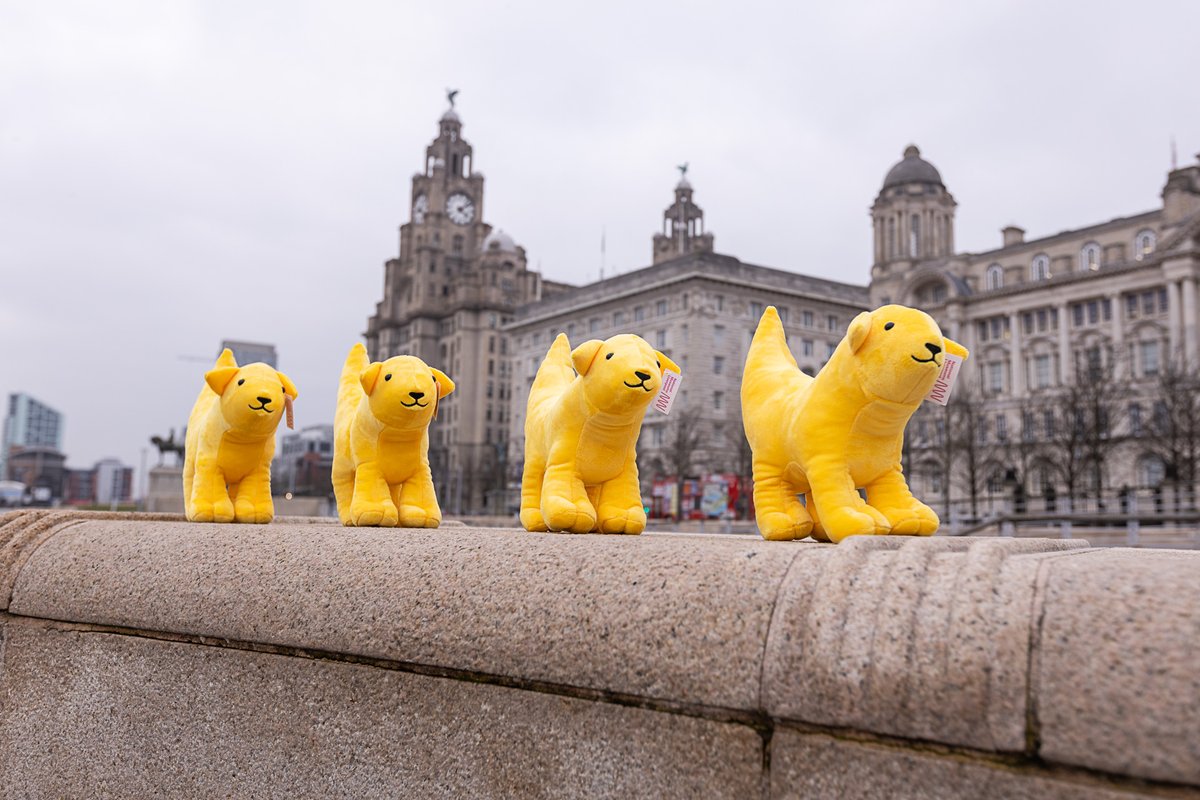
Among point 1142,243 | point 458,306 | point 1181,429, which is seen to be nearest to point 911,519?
point 1181,429

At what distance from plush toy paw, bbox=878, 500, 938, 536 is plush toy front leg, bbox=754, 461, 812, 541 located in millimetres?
360

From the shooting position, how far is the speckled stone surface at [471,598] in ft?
8.60

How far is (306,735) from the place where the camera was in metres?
3.40

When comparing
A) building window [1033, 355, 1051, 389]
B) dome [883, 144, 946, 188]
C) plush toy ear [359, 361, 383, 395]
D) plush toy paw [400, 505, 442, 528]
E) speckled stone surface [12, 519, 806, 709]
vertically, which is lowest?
speckled stone surface [12, 519, 806, 709]

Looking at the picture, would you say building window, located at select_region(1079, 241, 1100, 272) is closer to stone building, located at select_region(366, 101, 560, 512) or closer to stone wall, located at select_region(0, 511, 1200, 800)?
stone building, located at select_region(366, 101, 560, 512)

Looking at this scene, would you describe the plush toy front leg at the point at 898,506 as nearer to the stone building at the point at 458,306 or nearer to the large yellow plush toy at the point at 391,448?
the large yellow plush toy at the point at 391,448

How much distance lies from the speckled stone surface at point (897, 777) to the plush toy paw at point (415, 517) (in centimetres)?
361

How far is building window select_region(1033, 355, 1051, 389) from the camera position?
51625mm

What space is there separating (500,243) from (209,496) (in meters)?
87.3

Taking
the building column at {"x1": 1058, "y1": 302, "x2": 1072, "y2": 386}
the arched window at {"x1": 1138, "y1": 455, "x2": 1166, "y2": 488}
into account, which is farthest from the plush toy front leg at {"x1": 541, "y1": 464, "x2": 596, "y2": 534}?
the building column at {"x1": 1058, "y1": 302, "x2": 1072, "y2": 386}

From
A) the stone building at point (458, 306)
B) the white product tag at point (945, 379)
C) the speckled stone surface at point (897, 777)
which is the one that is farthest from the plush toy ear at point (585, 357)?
the stone building at point (458, 306)

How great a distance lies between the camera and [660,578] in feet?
9.18

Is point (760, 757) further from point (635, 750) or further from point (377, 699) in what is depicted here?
point (377, 699)

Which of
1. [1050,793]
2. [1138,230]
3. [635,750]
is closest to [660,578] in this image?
[635,750]
